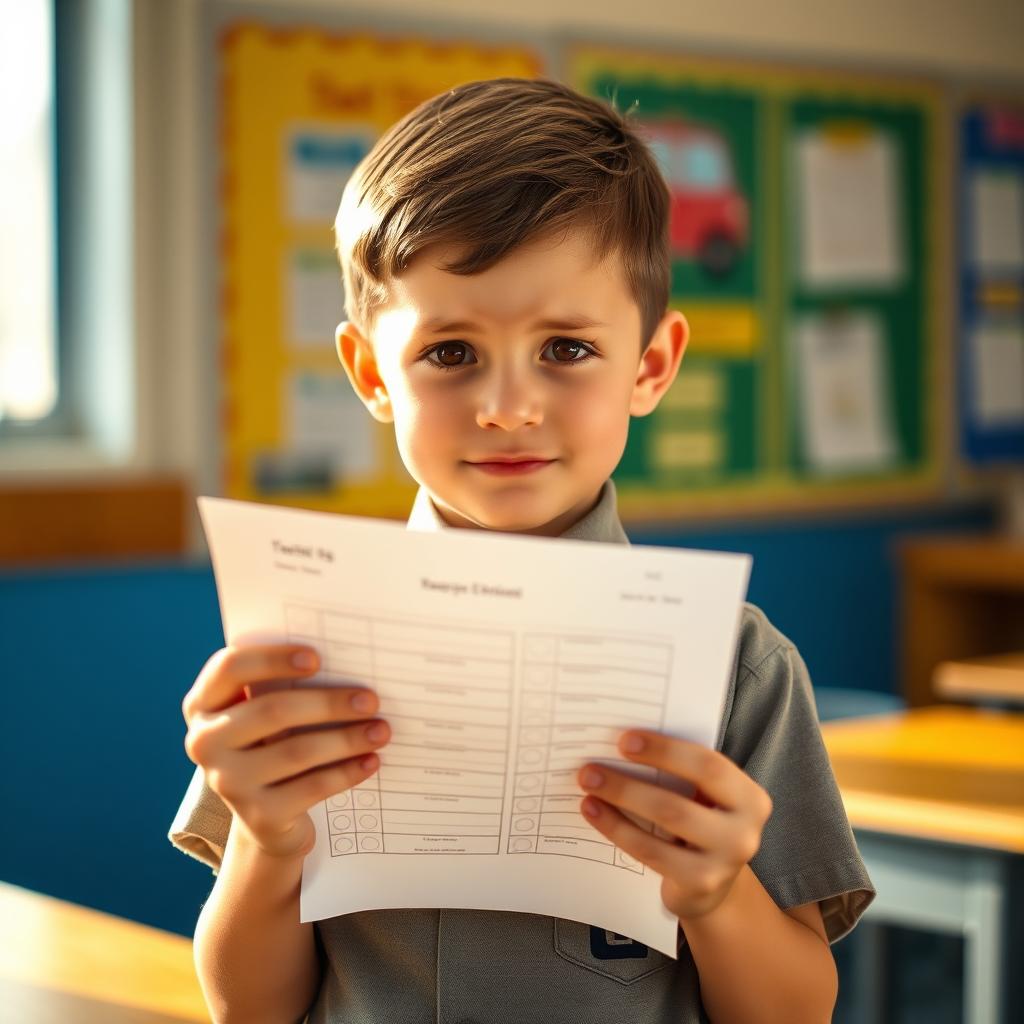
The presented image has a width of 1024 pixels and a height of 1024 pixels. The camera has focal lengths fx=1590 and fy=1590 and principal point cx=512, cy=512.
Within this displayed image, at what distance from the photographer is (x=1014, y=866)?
1.66 meters

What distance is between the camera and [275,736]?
2.71ft

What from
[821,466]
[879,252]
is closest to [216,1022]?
[821,466]

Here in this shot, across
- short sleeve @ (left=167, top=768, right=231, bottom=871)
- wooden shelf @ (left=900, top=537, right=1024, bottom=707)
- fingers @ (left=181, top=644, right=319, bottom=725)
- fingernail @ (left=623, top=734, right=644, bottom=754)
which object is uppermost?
fingers @ (left=181, top=644, right=319, bottom=725)

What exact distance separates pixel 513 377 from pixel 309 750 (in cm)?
Result: 23

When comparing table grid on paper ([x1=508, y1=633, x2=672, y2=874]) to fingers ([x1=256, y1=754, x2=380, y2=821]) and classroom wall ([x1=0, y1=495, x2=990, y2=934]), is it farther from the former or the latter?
classroom wall ([x1=0, y1=495, x2=990, y2=934])

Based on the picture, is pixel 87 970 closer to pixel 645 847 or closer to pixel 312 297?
pixel 645 847

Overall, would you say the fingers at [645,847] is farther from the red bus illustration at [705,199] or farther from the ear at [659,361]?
the red bus illustration at [705,199]

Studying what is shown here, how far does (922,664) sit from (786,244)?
111 centimetres

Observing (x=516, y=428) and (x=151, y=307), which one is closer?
(x=516, y=428)

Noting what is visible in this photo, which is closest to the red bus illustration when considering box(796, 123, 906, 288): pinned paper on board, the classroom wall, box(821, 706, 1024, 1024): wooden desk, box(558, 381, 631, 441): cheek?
box(796, 123, 906, 288): pinned paper on board

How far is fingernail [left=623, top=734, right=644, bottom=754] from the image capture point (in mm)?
784

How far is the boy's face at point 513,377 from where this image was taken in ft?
2.86

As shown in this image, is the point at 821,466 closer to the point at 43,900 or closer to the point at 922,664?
the point at 922,664

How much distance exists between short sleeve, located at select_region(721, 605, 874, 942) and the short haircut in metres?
0.23
